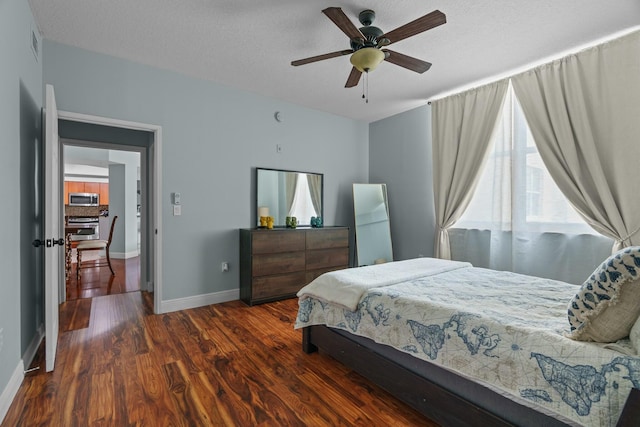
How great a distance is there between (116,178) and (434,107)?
6.90 meters

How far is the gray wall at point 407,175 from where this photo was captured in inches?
Answer: 170

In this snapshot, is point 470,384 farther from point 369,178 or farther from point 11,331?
point 369,178

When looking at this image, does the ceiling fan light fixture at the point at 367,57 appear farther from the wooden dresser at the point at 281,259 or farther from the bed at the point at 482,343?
the wooden dresser at the point at 281,259

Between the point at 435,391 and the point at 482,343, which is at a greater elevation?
the point at 482,343

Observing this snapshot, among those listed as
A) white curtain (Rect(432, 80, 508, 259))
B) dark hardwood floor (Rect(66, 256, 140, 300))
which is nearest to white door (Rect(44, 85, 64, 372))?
dark hardwood floor (Rect(66, 256, 140, 300))

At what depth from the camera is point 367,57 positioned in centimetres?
225

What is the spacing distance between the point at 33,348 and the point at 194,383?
1450mm

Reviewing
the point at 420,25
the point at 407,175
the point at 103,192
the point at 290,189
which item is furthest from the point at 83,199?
the point at 420,25

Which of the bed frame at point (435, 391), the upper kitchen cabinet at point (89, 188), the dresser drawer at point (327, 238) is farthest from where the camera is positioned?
the upper kitchen cabinet at point (89, 188)

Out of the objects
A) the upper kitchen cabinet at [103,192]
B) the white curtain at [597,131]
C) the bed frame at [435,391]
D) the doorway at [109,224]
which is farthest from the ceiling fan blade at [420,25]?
the upper kitchen cabinet at [103,192]

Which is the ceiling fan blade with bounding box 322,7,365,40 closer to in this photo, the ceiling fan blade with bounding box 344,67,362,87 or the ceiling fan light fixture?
the ceiling fan light fixture

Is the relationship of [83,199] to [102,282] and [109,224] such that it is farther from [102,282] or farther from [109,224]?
[102,282]

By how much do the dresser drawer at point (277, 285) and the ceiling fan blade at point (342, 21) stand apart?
270 centimetres

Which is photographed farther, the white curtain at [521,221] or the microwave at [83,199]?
the microwave at [83,199]
